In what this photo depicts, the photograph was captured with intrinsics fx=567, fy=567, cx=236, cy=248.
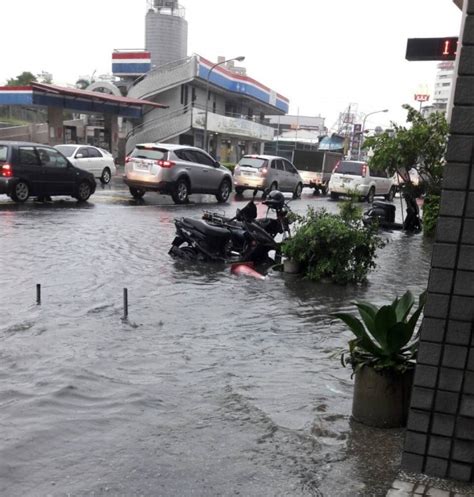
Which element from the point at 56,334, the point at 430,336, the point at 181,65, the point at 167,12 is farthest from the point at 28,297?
the point at 167,12

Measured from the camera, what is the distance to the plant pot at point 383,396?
367cm

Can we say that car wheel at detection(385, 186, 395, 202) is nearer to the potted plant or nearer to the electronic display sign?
the electronic display sign

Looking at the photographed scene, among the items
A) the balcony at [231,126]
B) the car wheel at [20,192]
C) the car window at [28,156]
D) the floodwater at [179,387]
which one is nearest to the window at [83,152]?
the car window at [28,156]

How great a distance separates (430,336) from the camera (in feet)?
9.35

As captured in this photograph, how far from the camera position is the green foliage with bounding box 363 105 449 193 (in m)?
12.1

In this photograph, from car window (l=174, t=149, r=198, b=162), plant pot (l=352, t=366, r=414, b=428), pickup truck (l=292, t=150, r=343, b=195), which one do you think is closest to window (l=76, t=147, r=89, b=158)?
car window (l=174, t=149, r=198, b=162)

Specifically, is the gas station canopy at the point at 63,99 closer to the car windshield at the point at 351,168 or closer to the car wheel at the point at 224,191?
the car wheel at the point at 224,191

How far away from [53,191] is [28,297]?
33.5ft

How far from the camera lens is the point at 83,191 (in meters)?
17.3

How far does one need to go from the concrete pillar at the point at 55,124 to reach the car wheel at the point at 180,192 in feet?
61.9

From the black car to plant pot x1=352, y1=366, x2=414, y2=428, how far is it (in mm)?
13430

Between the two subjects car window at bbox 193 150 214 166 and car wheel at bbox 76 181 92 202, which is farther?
car window at bbox 193 150 214 166

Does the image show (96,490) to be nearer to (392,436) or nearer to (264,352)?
(392,436)

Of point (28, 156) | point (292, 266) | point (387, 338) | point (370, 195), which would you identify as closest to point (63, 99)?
point (370, 195)
